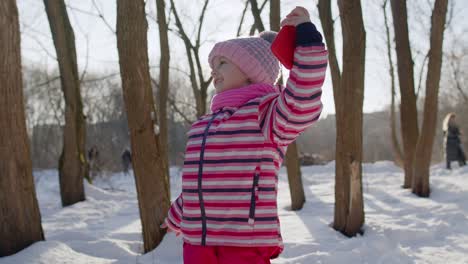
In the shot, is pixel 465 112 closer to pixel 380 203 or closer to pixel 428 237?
pixel 380 203

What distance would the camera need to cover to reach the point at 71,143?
9.70 metres

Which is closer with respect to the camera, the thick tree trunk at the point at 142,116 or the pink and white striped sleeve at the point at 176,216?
the pink and white striped sleeve at the point at 176,216

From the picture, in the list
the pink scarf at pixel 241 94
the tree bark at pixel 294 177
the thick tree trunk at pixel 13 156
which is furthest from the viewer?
the tree bark at pixel 294 177

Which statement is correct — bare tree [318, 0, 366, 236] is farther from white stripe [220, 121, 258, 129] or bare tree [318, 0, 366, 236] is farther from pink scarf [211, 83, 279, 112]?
white stripe [220, 121, 258, 129]

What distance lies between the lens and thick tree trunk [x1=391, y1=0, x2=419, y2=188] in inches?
379

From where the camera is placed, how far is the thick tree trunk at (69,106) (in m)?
9.45

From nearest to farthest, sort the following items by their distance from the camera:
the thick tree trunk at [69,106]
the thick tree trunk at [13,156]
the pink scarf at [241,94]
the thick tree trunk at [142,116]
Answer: the pink scarf at [241,94] < the thick tree trunk at [142,116] < the thick tree trunk at [13,156] < the thick tree trunk at [69,106]

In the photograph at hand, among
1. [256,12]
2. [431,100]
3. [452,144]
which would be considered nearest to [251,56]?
[256,12]

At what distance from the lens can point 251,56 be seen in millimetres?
1732

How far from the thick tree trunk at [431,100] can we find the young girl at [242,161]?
23.1ft

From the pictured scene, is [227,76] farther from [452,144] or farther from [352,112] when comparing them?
[452,144]

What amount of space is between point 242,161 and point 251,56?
0.41 m

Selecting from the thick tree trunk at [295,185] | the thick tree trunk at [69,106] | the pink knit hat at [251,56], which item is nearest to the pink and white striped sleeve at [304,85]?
the pink knit hat at [251,56]

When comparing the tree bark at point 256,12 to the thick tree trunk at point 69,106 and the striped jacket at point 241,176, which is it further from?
the striped jacket at point 241,176
